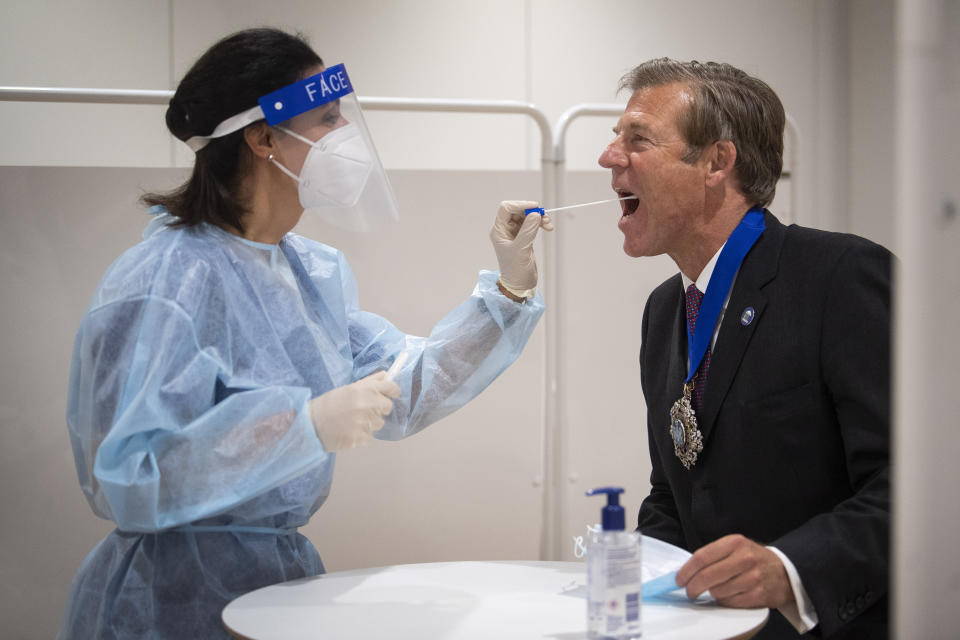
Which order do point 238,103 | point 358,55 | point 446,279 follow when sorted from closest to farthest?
1. point 238,103
2. point 446,279
3. point 358,55

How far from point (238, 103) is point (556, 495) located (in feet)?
5.25

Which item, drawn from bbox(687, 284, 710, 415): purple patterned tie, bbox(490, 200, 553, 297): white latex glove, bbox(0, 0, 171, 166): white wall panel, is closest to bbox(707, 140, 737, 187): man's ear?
bbox(687, 284, 710, 415): purple patterned tie

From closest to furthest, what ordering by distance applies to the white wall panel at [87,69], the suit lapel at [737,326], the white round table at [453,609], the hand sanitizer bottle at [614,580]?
the hand sanitizer bottle at [614,580]
the white round table at [453,609]
the suit lapel at [737,326]
the white wall panel at [87,69]

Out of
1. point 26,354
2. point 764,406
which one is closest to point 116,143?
point 26,354

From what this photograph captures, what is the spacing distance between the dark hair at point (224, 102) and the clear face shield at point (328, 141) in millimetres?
23

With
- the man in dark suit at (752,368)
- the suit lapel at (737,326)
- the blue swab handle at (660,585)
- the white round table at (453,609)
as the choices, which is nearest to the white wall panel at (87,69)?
the man in dark suit at (752,368)

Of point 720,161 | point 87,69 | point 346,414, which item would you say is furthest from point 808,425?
point 87,69

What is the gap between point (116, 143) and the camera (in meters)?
3.09

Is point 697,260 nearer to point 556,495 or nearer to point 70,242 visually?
point 556,495

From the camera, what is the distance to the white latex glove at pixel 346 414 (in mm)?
1396

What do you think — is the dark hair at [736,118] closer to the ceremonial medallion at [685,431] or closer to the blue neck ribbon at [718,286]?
the blue neck ribbon at [718,286]

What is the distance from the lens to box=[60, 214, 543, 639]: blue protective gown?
1.37m

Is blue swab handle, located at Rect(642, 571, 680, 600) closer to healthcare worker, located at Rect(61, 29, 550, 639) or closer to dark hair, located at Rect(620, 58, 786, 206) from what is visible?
healthcare worker, located at Rect(61, 29, 550, 639)

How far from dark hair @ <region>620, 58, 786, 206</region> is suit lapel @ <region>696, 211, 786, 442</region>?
19 centimetres
